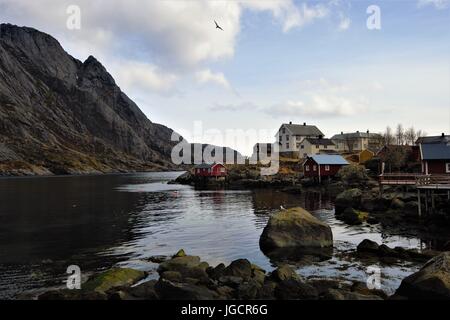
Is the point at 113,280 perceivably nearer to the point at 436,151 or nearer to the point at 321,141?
the point at 436,151

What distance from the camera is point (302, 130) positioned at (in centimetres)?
13150

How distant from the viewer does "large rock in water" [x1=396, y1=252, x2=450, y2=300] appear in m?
17.7

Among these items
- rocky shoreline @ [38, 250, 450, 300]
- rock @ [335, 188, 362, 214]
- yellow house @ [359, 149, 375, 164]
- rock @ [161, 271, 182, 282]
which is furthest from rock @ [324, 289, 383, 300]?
yellow house @ [359, 149, 375, 164]

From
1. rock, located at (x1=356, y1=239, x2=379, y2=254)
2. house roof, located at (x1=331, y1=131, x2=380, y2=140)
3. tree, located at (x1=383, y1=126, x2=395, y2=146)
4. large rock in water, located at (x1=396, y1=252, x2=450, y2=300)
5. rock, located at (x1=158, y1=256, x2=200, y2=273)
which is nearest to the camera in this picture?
large rock in water, located at (x1=396, y1=252, x2=450, y2=300)

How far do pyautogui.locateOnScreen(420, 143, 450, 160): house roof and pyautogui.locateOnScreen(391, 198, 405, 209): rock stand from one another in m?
8.26

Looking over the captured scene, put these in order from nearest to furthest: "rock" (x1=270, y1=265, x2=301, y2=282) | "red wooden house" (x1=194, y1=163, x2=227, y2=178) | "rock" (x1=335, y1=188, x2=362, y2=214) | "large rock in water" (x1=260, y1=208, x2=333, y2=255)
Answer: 1. "rock" (x1=270, y1=265, x2=301, y2=282)
2. "large rock in water" (x1=260, y1=208, x2=333, y2=255)
3. "rock" (x1=335, y1=188, x2=362, y2=214)
4. "red wooden house" (x1=194, y1=163, x2=227, y2=178)

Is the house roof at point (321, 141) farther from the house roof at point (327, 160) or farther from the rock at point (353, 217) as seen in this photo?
the rock at point (353, 217)

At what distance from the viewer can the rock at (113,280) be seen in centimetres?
1948

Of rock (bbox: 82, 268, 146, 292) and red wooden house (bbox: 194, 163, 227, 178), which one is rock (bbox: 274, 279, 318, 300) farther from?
red wooden house (bbox: 194, 163, 227, 178)

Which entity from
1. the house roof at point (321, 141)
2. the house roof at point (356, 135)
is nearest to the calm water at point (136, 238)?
the house roof at point (321, 141)

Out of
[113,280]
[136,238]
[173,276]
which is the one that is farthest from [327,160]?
[113,280]

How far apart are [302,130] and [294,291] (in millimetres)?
116655

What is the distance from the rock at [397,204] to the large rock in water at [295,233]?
18.4 m

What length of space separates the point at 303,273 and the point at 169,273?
7.98m
